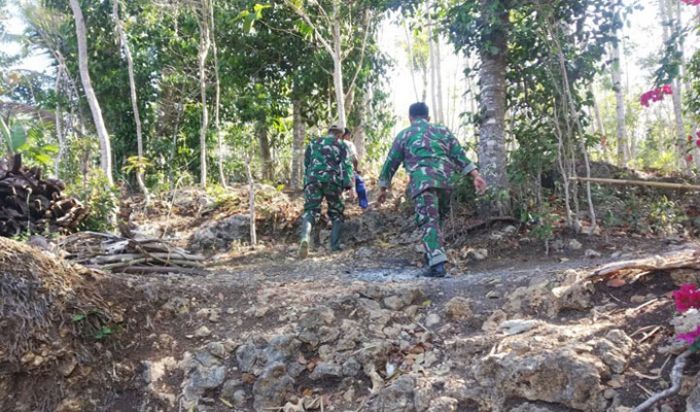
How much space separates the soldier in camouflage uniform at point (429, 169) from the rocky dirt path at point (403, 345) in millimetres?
556

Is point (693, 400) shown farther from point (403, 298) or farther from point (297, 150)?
point (297, 150)

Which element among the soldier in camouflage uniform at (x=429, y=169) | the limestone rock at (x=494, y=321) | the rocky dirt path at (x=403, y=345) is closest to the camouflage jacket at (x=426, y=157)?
the soldier in camouflage uniform at (x=429, y=169)

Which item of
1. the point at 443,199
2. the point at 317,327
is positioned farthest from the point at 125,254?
the point at 443,199

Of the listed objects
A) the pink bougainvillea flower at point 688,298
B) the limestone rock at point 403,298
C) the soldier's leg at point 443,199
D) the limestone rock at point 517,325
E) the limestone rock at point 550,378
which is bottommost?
the limestone rock at point 550,378

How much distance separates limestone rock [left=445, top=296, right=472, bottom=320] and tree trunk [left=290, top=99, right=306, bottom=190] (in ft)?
20.9

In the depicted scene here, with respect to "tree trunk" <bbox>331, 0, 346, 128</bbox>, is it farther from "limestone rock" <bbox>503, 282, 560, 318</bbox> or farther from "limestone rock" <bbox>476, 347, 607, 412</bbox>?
"limestone rock" <bbox>476, 347, 607, 412</bbox>

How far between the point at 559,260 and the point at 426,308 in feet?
5.87

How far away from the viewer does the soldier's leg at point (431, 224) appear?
4473mm

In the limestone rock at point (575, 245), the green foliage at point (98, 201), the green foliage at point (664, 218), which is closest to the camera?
the limestone rock at point (575, 245)

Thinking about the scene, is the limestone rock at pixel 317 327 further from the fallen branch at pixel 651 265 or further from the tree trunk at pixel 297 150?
the tree trunk at pixel 297 150

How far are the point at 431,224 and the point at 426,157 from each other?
66 cm

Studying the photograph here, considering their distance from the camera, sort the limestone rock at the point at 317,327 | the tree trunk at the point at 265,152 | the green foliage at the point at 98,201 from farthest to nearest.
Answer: the tree trunk at the point at 265,152 → the green foliage at the point at 98,201 → the limestone rock at the point at 317,327

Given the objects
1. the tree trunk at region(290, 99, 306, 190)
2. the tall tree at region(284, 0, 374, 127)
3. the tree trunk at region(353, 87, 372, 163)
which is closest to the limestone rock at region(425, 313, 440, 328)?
Result: the tall tree at region(284, 0, 374, 127)

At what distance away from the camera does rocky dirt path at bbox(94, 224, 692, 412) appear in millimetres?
2439
